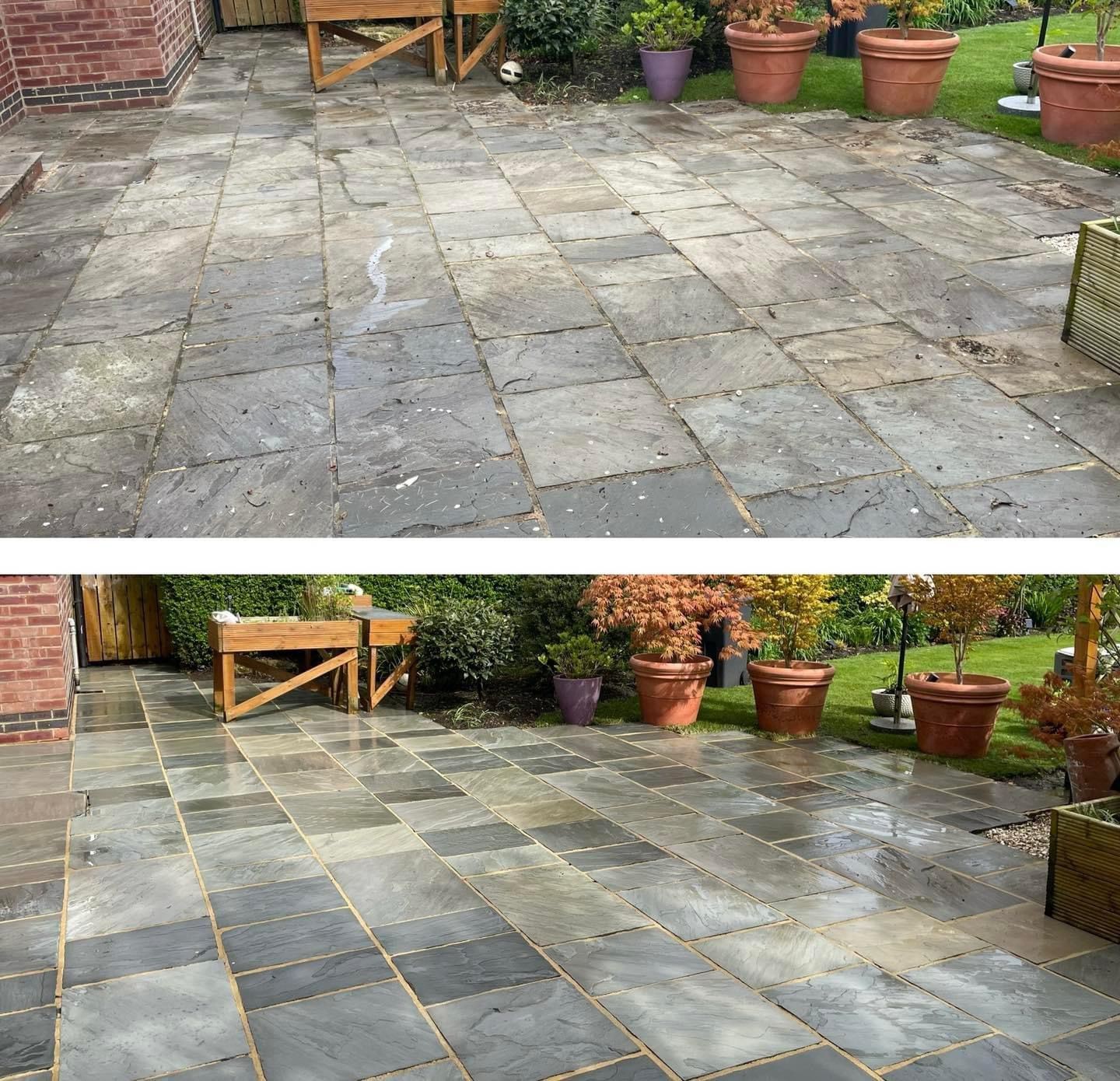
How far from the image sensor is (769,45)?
8.04 metres

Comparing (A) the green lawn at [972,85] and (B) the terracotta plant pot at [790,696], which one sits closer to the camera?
(B) the terracotta plant pot at [790,696]

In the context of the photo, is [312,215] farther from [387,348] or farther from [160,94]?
[160,94]

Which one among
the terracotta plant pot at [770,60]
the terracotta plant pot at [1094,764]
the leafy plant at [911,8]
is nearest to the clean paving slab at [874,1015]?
the terracotta plant pot at [1094,764]

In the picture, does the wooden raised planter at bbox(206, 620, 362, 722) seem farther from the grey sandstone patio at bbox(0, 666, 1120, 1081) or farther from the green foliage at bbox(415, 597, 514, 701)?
the grey sandstone patio at bbox(0, 666, 1120, 1081)

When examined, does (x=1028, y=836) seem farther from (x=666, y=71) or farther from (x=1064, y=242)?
(x=666, y=71)

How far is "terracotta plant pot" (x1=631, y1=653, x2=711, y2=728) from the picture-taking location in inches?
273

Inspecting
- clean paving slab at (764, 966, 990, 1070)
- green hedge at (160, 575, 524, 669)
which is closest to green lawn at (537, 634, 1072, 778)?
green hedge at (160, 575, 524, 669)

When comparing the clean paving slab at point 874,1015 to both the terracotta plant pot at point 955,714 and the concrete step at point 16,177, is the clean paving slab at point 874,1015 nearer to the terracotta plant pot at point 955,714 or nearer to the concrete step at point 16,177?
the terracotta plant pot at point 955,714

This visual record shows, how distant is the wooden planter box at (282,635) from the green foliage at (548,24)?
4.71 metres

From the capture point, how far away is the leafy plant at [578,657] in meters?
7.14

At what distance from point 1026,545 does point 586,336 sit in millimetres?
2030

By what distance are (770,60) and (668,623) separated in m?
4.14

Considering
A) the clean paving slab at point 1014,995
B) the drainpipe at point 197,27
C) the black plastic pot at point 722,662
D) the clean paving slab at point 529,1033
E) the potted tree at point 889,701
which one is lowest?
the black plastic pot at point 722,662

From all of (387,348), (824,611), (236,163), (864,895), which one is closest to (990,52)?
(824,611)
